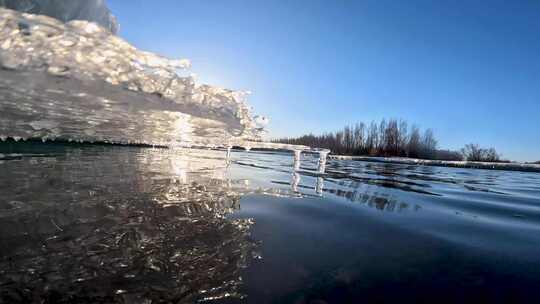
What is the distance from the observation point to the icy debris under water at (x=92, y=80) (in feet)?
12.2

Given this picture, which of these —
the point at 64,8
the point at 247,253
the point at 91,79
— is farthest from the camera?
the point at 91,79

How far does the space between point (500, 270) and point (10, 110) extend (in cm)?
1171

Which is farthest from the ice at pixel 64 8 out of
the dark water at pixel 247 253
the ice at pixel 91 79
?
the dark water at pixel 247 253

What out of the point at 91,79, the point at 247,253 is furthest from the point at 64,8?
the point at 247,253

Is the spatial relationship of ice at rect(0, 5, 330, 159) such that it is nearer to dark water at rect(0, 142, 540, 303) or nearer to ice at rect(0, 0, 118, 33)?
ice at rect(0, 0, 118, 33)

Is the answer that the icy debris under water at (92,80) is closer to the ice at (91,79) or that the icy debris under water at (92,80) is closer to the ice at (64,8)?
the ice at (91,79)

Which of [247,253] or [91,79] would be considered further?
[91,79]

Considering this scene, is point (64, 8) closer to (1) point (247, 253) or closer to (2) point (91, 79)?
(2) point (91, 79)

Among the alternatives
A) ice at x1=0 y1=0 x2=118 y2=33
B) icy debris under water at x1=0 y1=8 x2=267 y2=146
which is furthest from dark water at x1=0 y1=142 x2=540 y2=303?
ice at x1=0 y1=0 x2=118 y2=33

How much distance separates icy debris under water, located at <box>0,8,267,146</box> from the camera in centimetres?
372

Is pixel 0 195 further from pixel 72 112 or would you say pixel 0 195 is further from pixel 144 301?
pixel 72 112

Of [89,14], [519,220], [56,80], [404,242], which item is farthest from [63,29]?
[519,220]

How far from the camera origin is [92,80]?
5035 millimetres

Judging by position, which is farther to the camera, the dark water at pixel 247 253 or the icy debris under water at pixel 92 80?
the icy debris under water at pixel 92 80
